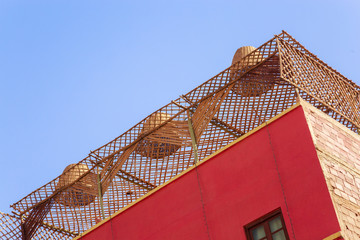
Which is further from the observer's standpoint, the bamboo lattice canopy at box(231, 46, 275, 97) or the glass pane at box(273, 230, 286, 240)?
the bamboo lattice canopy at box(231, 46, 275, 97)

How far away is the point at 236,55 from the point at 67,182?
480 cm

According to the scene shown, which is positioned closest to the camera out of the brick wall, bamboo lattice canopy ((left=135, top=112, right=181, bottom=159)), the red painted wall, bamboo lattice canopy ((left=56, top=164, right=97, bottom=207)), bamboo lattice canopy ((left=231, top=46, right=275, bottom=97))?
the brick wall

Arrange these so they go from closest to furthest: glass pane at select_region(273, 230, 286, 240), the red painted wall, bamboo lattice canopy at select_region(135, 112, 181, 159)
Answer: the red painted wall
glass pane at select_region(273, 230, 286, 240)
bamboo lattice canopy at select_region(135, 112, 181, 159)

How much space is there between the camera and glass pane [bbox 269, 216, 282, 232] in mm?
12468

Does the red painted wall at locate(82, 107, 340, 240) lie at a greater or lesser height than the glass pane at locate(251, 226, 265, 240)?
greater

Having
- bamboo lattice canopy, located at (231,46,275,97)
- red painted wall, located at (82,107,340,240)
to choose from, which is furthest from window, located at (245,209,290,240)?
bamboo lattice canopy, located at (231,46,275,97)

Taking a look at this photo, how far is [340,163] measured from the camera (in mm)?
13008

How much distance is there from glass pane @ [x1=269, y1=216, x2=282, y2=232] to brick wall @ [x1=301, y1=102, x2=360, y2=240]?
106cm

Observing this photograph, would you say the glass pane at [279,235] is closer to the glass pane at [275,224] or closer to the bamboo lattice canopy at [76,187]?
the glass pane at [275,224]

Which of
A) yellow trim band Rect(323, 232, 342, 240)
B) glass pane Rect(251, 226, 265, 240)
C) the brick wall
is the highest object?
the brick wall

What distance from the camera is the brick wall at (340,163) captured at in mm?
11969

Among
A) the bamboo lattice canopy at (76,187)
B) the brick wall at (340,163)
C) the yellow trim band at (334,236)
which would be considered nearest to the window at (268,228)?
the yellow trim band at (334,236)

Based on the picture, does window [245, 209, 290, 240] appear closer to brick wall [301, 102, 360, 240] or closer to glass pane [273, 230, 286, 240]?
glass pane [273, 230, 286, 240]

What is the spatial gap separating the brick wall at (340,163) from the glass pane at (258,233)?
1.41 m
